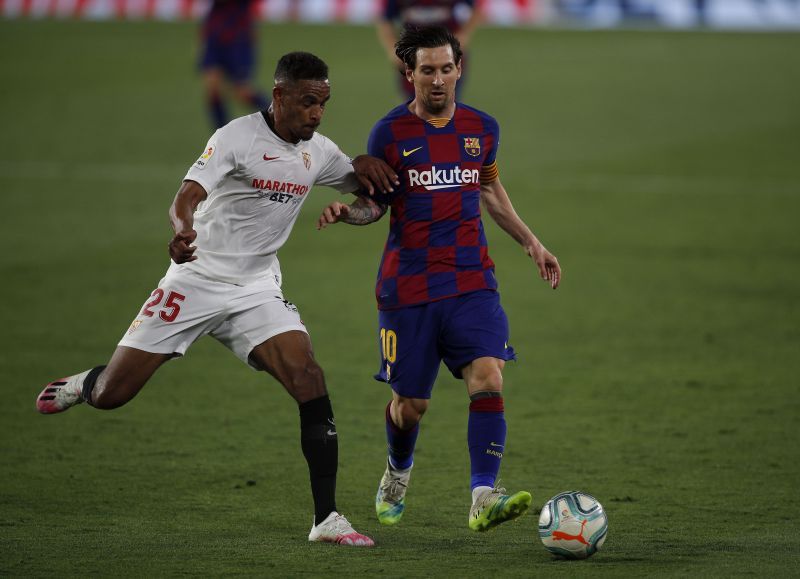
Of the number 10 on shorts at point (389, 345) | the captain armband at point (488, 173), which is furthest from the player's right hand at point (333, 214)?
the captain armband at point (488, 173)

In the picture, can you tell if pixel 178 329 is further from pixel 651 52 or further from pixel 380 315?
pixel 651 52

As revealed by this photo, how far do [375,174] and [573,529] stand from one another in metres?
1.77

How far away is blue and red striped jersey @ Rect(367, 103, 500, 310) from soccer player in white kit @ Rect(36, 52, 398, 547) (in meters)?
0.14

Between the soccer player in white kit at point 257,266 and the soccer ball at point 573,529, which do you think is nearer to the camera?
the soccer ball at point 573,529

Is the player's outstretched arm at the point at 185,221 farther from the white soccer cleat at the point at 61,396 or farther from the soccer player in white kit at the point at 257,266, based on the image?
the white soccer cleat at the point at 61,396

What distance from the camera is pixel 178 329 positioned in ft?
20.7

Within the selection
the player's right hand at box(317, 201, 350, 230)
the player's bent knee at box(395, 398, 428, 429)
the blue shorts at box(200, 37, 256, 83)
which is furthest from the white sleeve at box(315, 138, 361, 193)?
the blue shorts at box(200, 37, 256, 83)

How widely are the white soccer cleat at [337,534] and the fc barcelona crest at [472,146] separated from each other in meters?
1.71

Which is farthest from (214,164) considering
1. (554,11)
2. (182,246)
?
(554,11)

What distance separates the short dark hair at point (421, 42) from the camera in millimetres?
6273

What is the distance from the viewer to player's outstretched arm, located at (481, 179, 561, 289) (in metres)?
6.45

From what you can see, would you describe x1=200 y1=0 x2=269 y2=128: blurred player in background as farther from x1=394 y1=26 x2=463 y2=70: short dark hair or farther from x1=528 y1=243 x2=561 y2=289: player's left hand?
x1=528 y1=243 x2=561 y2=289: player's left hand

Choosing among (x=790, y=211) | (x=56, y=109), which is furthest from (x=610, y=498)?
(x=56, y=109)

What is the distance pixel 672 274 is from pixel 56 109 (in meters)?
11.2
